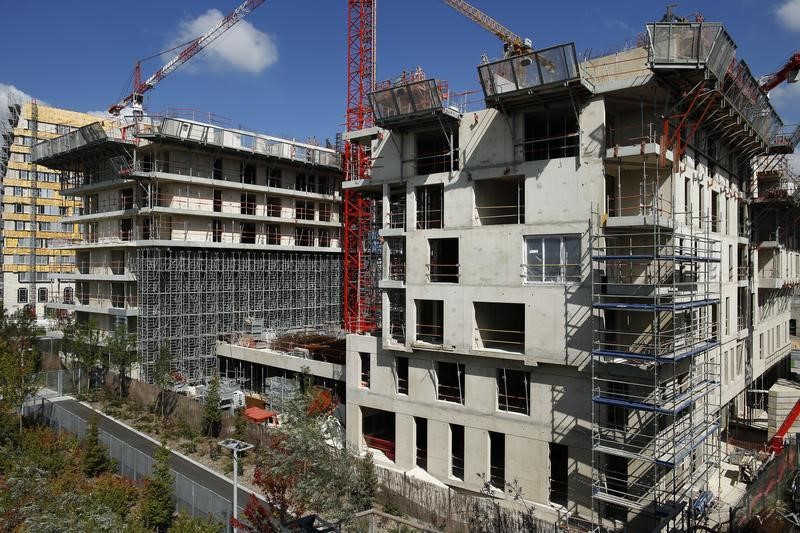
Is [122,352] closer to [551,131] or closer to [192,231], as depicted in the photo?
[192,231]

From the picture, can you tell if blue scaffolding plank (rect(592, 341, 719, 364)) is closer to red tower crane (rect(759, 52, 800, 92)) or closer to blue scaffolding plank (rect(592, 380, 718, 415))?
blue scaffolding plank (rect(592, 380, 718, 415))

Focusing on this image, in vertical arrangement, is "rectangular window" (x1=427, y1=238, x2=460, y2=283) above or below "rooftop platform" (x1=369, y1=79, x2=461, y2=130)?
below

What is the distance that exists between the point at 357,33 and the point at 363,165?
1353cm

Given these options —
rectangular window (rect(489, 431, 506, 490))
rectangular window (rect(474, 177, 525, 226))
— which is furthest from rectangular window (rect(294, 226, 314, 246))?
rectangular window (rect(489, 431, 506, 490))

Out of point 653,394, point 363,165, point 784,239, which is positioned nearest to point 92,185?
point 363,165

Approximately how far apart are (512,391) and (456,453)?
17.1ft

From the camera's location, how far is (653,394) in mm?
20547

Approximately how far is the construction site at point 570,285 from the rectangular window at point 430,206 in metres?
0.12

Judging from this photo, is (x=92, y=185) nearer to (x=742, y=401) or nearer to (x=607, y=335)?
(x=607, y=335)

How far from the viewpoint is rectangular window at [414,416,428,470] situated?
28.1m

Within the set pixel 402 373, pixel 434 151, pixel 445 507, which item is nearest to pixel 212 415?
pixel 402 373

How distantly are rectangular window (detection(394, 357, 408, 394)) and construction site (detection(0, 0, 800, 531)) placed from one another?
0.11m

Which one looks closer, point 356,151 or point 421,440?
point 421,440

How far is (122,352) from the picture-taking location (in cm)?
3841
